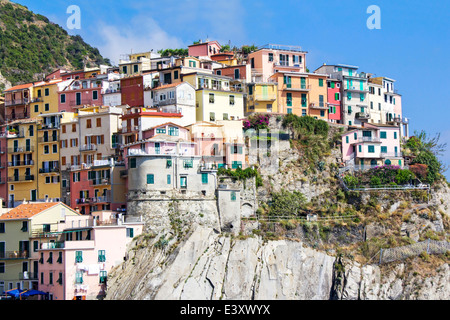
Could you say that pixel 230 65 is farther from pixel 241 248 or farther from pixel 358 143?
pixel 241 248

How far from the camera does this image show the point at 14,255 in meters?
79.9

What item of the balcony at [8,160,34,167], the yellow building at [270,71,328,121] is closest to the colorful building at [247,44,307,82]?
the yellow building at [270,71,328,121]

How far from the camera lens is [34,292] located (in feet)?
244

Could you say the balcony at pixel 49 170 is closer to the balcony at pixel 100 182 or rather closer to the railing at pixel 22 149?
the railing at pixel 22 149

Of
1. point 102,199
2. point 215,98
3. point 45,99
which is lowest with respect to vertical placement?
point 102,199

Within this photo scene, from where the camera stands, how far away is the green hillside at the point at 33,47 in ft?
462

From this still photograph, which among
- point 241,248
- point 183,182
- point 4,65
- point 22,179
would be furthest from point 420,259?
point 4,65

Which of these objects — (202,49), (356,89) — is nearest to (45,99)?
(202,49)

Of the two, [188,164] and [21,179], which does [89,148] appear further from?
[188,164]

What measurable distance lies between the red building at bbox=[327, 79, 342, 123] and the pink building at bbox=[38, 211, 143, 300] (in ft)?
109

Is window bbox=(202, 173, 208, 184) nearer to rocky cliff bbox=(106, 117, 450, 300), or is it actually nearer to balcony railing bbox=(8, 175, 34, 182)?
rocky cliff bbox=(106, 117, 450, 300)

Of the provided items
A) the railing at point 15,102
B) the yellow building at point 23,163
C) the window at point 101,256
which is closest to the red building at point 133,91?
the yellow building at point 23,163

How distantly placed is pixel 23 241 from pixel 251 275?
22.9 m
